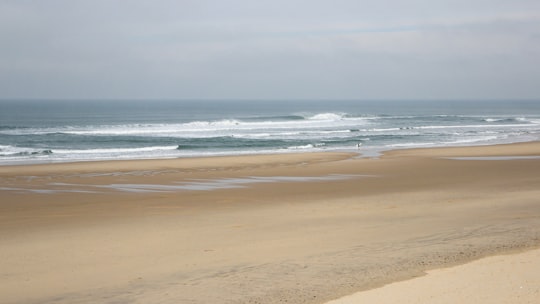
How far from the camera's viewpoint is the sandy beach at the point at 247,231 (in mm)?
7547

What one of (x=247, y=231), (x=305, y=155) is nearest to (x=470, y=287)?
(x=247, y=231)

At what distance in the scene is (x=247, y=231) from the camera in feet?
35.8

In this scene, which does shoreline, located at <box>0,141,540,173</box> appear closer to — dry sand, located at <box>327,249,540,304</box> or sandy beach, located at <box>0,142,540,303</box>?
sandy beach, located at <box>0,142,540,303</box>

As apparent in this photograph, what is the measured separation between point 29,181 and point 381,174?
40.6ft

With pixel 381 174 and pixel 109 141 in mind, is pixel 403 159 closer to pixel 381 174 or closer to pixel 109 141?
pixel 381 174

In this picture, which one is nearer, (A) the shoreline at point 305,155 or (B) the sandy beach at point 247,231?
(B) the sandy beach at point 247,231

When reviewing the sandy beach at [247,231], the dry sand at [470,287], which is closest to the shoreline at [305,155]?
the sandy beach at [247,231]

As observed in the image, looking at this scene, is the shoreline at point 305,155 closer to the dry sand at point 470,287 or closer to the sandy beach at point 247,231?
the sandy beach at point 247,231

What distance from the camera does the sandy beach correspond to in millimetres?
7547

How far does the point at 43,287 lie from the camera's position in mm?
7551

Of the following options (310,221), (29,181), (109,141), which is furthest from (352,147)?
(310,221)

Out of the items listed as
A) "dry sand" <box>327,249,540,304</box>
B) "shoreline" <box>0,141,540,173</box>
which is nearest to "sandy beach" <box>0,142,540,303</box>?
"dry sand" <box>327,249,540,304</box>

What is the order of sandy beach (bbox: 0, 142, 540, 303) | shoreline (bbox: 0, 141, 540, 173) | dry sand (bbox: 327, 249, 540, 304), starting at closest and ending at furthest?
dry sand (bbox: 327, 249, 540, 304), sandy beach (bbox: 0, 142, 540, 303), shoreline (bbox: 0, 141, 540, 173)

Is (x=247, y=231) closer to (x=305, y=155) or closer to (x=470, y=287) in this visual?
(x=470, y=287)
